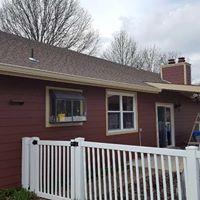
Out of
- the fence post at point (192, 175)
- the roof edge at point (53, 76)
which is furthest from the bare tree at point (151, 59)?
the fence post at point (192, 175)

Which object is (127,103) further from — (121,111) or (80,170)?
(80,170)

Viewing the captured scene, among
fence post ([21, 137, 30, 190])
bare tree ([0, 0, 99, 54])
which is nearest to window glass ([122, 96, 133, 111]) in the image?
fence post ([21, 137, 30, 190])

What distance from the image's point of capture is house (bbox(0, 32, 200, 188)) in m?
7.04

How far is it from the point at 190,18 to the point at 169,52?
2624 cm

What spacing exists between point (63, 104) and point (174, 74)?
1091 cm

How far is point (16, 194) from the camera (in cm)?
643

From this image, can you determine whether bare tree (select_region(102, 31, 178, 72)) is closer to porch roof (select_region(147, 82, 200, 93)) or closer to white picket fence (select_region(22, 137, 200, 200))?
porch roof (select_region(147, 82, 200, 93))

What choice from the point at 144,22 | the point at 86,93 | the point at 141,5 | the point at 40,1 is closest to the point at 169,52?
the point at 144,22

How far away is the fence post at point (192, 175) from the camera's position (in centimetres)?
414

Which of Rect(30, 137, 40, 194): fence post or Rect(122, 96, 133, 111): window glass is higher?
Rect(122, 96, 133, 111): window glass

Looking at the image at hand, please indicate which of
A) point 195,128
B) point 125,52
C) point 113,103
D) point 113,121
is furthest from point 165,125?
point 125,52

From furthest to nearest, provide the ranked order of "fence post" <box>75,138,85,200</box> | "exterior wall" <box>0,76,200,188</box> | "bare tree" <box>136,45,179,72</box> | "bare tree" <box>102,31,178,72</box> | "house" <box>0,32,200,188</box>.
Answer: "bare tree" <box>136,45,179,72</box>, "bare tree" <box>102,31,178,72</box>, "house" <box>0,32,200,188</box>, "exterior wall" <box>0,76,200,188</box>, "fence post" <box>75,138,85,200</box>

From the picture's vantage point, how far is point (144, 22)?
31078 mm

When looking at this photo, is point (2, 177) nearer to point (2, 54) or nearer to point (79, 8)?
point (2, 54)
